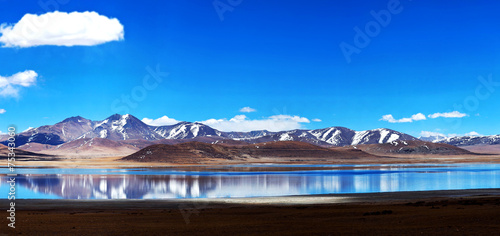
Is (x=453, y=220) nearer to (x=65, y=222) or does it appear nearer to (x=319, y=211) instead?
(x=319, y=211)

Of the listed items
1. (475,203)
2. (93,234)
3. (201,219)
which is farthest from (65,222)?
(475,203)

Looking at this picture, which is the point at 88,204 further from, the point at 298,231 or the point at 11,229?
the point at 298,231

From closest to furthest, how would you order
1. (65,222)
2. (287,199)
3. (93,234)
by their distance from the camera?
(93,234), (65,222), (287,199)

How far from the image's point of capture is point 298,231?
21.4 meters

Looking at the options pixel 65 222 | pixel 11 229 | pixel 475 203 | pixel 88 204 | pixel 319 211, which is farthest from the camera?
pixel 88 204

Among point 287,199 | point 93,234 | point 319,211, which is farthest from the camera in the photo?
point 287,199

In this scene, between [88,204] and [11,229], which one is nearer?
[11,229]

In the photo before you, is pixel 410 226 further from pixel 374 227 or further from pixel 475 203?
pixel 475 203

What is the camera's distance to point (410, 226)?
22.1 meters

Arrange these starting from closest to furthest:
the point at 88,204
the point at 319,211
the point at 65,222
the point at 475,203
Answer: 1. the point at 65,222
2. the point at 319,211
3. the point at 475,203
4. the point at 88,204

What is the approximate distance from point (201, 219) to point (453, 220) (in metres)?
12.7

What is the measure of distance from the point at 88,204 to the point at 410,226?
87.8ft

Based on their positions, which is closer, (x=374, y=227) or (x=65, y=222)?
(x=374, y=227)

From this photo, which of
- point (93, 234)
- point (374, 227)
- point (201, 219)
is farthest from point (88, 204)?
point (374, 227)
